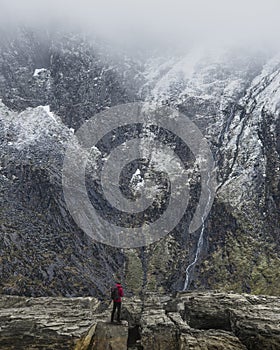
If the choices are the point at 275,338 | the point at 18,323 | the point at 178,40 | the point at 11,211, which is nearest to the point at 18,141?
the point at 11,211

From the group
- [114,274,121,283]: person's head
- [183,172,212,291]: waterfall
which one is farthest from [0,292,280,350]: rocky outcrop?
[183,172,212,291]: waterfall

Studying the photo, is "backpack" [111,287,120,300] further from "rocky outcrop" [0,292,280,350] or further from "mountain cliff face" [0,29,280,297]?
"mountain cliff face" [0,29,280,297]

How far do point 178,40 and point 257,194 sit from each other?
320ft

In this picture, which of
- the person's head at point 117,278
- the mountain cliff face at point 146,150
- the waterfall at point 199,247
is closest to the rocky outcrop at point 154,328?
the mountain cliff face at point 146,150

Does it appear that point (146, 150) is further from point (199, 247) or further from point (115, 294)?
point (115, 294)

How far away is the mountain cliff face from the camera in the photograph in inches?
2793

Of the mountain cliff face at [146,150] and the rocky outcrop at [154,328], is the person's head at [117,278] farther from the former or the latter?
the rocky outcrop at [154,328]

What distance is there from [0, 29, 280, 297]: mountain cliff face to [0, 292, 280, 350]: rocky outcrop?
3552cm

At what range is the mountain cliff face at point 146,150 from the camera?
233ft

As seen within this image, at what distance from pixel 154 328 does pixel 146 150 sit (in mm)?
79994

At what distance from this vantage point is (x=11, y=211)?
7481 centimetres

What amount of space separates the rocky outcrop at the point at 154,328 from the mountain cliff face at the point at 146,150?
3552 centimetres

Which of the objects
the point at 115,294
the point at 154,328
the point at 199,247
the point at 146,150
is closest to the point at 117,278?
the point at 199,247

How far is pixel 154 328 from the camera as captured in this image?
2672cm
